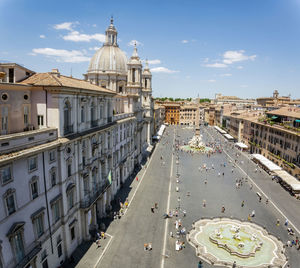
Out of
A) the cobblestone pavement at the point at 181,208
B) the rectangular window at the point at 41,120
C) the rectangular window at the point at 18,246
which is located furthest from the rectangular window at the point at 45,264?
the rectangular window at the point at 41,120

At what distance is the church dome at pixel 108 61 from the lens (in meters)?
60.3

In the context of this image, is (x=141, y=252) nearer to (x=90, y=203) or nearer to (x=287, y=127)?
(x=90, y=203)

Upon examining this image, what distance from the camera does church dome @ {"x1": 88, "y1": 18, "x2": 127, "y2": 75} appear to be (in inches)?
2378

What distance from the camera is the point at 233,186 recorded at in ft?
155

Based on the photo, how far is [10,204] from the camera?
638 inches

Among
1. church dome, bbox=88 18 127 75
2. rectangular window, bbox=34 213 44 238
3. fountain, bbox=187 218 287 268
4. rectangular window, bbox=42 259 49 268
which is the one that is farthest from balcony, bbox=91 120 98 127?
church dome, bbox=88 18 127 75

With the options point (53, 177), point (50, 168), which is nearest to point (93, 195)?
point (53, 177)

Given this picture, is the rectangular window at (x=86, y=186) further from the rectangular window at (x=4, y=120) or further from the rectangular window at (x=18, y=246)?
the rectangular window at (x=4, y=120)

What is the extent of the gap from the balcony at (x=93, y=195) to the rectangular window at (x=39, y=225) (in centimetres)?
656

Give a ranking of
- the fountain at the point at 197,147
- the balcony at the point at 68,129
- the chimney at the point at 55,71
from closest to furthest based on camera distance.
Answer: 1. the balcony at the point at 68,129
2. the chimney at the point at 55,71
3. the fountain at the point at 197,147

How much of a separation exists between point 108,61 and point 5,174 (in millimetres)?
50013

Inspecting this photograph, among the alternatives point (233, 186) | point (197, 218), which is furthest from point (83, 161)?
point (233, 186)

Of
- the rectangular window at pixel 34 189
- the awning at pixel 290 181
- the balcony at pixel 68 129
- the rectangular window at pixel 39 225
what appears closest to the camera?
the rectangular window at pixel 34 189

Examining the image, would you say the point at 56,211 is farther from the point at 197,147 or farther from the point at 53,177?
the point at 197,147
